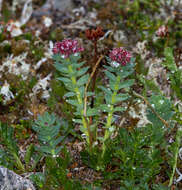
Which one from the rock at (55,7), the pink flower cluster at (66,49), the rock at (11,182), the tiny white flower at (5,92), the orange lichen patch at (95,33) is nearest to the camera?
the rock at (11,182)

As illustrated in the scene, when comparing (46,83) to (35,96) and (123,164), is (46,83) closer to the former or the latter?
(35,96)

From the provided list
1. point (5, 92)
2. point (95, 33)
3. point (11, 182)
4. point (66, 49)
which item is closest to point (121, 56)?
point (66, 49)

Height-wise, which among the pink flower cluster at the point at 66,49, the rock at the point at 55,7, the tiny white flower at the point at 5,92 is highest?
the rock at the point at 55,7

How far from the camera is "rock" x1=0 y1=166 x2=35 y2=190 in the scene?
Result: 2.24m

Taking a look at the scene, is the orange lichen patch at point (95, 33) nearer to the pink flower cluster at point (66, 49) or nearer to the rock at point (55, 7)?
the pink flower cluster at point (66, 49)

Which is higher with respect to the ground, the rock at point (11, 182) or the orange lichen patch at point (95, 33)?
the orange lichen patch at point (95, 33)

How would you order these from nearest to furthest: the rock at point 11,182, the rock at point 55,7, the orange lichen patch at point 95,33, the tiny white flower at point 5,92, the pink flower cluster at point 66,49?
the rock at point 11,182 < the pink flower cluster at point 66,49 < the orange lichen patch at point 95,33 < the tiny white flower at point 5,92 < the rock at point 55,7

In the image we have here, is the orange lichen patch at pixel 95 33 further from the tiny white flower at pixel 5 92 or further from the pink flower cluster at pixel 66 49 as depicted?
the tiny white flower at pixel 5 92

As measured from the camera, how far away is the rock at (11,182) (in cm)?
224

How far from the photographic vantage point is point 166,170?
2.70 m

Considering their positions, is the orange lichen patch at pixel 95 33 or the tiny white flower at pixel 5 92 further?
the tiny white flower at pixel 5 92

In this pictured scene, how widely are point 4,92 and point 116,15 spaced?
2511mm

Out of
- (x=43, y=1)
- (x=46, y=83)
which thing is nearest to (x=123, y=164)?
(x=46, y=83)

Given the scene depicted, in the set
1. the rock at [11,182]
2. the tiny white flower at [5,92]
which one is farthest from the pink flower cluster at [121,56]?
the tiny white flower at [5,92]
